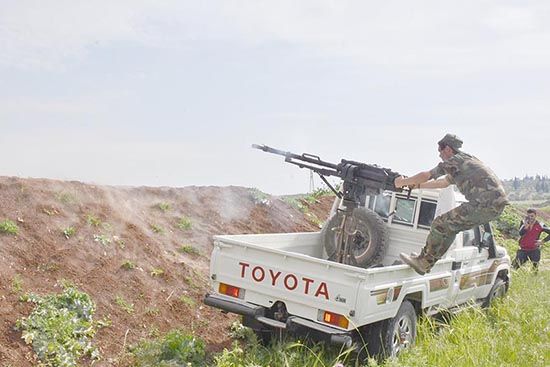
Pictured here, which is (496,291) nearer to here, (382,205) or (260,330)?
(382,205)

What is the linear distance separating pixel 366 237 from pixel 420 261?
1.30m

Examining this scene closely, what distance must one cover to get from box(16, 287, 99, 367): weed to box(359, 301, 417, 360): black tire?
2.64m

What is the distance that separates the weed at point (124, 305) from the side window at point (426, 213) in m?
3.89

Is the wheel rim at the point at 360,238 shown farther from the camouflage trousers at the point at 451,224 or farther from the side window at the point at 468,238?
the side window at the point at 468,238

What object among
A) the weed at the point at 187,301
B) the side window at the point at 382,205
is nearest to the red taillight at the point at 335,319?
the weed at the point at 187,301

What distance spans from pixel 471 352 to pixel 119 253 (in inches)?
168

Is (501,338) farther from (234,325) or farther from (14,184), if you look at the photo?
(14,184)

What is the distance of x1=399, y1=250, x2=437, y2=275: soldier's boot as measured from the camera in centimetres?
611

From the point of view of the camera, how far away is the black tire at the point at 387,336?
570cm

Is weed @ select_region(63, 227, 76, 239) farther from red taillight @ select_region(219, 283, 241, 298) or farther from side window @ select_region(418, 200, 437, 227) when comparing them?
side window @ select_region(418, 200, 437, 227)

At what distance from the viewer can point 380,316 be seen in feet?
18.2

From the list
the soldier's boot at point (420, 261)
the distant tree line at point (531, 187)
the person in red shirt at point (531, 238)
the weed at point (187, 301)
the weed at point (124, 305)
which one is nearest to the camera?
the soldier's boot at point (420, 261)

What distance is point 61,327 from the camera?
5465mm

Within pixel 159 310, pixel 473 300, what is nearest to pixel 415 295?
pixel 473 300
